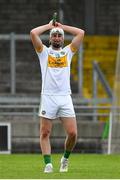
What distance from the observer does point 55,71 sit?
1486 cm

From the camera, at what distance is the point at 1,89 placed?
3362cm

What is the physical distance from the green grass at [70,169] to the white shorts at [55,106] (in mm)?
868

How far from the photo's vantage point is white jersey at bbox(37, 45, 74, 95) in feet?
48.7

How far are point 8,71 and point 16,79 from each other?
0.62m

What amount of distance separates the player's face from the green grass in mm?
1869

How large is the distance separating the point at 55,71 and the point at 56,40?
0.46 m

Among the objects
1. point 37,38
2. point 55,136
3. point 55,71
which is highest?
point 37,38

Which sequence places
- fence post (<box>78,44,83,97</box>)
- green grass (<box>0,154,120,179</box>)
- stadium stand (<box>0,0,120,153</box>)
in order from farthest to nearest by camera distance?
stadium stand (<box>0,0,120,153</box>) < fence post (<box>78,44,83,97</box>) < green grass (<box>0,154,120,179</box>)

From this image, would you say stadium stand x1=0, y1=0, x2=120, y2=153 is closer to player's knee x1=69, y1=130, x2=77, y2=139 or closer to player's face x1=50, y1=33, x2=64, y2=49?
player's knee x1=69, y1=130, x2=77, y2=139

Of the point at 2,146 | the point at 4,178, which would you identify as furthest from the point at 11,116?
the point at 4,178

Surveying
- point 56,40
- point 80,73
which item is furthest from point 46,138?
point 80,73

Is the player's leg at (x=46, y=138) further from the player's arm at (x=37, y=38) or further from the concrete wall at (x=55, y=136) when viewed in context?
the concrete wall at (x=55, y=136)

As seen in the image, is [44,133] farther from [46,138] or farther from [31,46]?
[31,46]

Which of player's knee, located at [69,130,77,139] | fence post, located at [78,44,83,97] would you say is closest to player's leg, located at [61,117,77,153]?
player's knee, located at [69,130,77,139]
